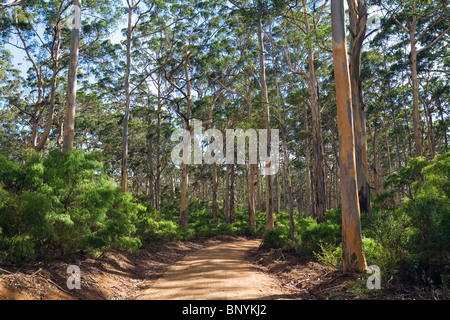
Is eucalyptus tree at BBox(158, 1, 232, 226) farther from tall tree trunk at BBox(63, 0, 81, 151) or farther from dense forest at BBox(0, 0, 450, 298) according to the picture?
tall tree trunk at BBox(63, 0, 81, 151)

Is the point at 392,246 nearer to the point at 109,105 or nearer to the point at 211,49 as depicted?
the point at 211,49

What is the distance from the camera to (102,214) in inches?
277

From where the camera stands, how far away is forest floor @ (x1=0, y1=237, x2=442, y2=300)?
4979 millimetres

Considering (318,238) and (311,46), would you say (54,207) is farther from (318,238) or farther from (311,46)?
(311,46)

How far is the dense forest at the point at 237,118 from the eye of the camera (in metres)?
5.96

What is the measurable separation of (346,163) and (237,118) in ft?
39.2

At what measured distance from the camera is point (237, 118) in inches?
719

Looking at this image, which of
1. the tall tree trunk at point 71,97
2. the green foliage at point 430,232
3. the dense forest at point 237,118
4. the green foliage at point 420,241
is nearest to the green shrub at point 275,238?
the dense forest at point 237,118

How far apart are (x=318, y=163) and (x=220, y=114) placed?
37.1 feet

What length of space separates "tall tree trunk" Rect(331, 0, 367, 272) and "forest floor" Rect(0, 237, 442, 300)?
469 mm

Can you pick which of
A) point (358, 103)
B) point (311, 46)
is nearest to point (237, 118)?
point (311, 46)

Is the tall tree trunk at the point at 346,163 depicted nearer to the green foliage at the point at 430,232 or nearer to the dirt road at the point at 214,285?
the green foliage at the point at 430,232

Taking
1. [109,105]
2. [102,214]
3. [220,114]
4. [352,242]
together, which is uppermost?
[109,105]
